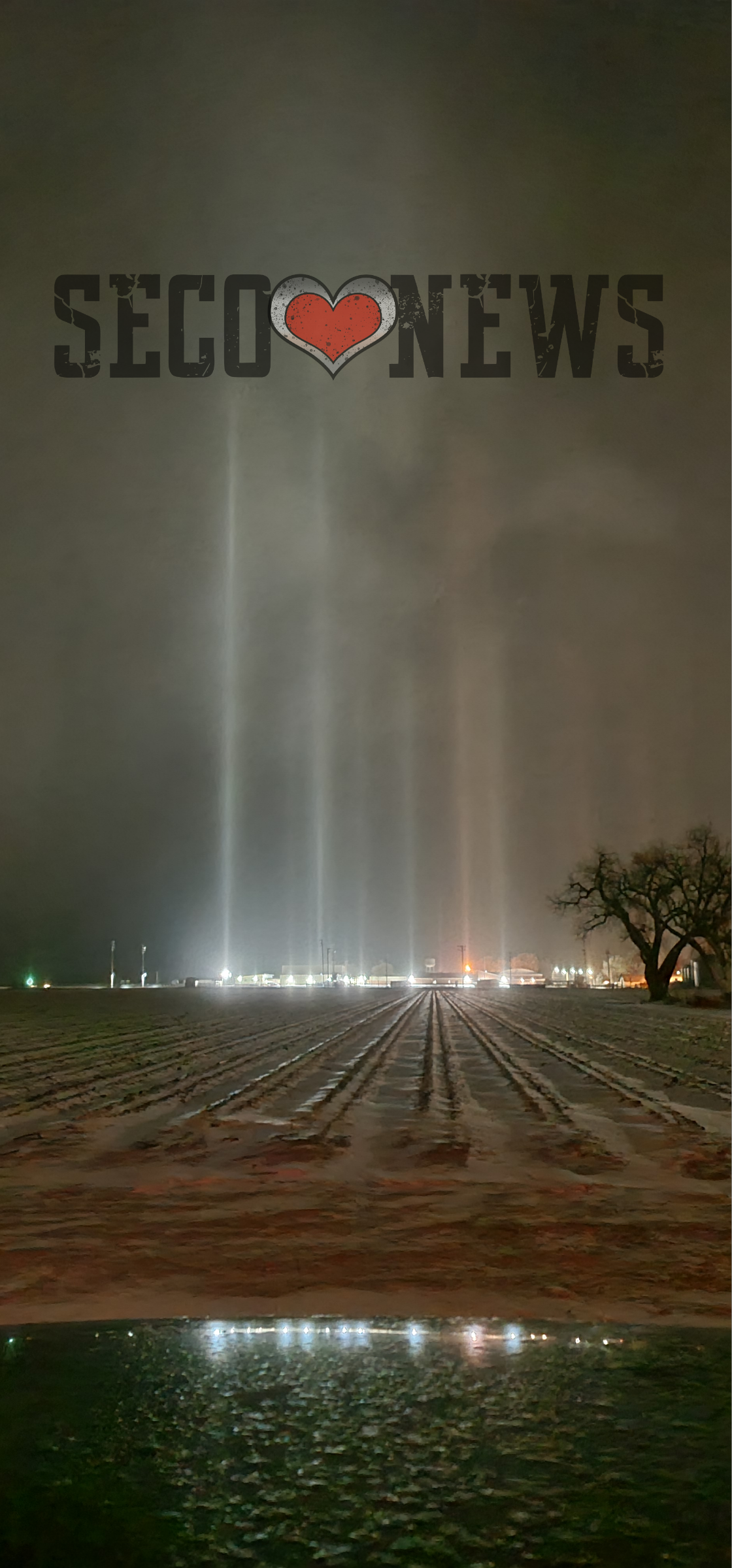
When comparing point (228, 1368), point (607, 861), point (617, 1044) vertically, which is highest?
point (607, 861)

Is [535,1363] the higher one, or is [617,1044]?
[535,1363]

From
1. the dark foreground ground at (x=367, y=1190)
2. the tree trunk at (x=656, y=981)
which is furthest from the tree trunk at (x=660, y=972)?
the dark foreground ground at (x=367, y=1190)

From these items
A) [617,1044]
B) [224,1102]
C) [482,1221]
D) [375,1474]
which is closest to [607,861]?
[617,1044]

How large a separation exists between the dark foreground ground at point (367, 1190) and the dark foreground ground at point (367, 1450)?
38.4 inches

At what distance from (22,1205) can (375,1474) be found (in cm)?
612

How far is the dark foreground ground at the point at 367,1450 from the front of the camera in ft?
8.16

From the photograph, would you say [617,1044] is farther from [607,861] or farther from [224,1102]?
[607,861]

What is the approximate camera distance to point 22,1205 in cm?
820

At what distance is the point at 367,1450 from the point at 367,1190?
566 cm

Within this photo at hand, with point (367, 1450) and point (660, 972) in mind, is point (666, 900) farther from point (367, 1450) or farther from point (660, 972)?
point (367, 1450)

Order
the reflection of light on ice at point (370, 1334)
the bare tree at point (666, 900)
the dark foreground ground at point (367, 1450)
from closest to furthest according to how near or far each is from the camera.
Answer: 1. the dark foreground ground at point (367, 1450)
2. the reflection of light on ice at point (370, 1334)
3. the bare tree at point (666, 900)

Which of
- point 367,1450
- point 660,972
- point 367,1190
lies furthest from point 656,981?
point 367,1450

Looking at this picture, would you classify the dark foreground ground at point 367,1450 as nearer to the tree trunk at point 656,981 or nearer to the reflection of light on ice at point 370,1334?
the reflection of light on ice at point 370,1334

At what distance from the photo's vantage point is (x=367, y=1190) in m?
8.57
